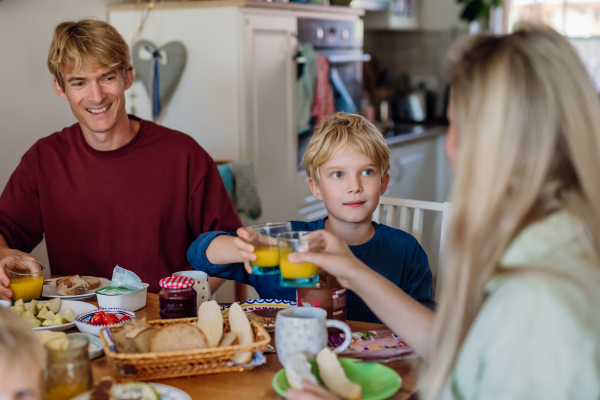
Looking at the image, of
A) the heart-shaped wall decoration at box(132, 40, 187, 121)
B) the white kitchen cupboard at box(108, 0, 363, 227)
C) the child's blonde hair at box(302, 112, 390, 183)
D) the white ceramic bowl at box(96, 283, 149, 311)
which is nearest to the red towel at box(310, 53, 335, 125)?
the white kitchen cupboard at box(108, 0, 363, 227)

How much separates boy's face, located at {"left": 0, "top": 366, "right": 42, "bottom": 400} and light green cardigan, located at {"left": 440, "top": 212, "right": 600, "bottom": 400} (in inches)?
23.1

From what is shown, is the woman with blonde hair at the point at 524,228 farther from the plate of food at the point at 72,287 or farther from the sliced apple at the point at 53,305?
the plate of food at the point at 72,287

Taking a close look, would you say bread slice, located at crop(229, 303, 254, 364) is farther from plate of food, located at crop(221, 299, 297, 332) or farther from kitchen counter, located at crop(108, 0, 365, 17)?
kitchen counter, located at crop(108, 0, 365, 17)

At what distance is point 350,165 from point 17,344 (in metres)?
0.94

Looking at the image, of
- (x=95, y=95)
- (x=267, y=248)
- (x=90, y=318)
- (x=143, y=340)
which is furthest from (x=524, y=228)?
(x=95, y=95)

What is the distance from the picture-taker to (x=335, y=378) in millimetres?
958

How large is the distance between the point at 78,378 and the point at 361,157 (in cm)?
88

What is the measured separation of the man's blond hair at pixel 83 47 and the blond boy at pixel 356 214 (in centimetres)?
71

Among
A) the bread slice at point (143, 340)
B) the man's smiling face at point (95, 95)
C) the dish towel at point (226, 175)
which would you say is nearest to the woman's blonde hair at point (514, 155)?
the bread slice at point (143, 340)

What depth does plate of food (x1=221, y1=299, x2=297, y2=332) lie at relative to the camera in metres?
1.27

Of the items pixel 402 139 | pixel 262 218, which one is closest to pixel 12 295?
pixel 262 218

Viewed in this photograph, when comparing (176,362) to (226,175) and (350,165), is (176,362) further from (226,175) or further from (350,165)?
(226,175)

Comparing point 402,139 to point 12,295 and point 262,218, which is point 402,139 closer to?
point 262,218

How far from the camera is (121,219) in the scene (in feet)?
6.34
